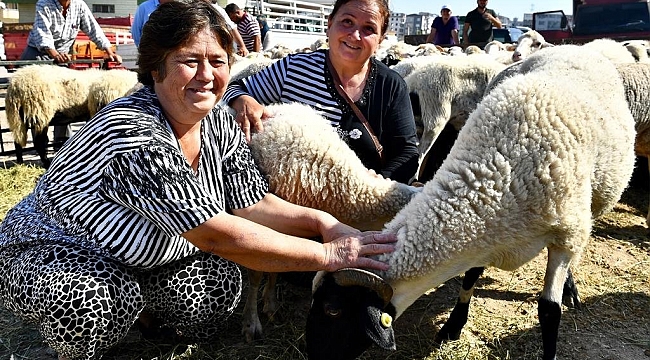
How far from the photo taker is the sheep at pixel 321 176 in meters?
2.52

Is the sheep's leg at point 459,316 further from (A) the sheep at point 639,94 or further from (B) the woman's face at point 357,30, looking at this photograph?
(A) the sheep at point 639,94

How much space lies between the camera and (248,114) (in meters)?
2.65

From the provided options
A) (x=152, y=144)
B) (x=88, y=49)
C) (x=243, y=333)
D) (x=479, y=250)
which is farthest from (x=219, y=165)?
(x=88, y=49)

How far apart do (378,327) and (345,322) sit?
0.46ft

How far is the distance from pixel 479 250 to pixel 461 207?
0.20 meters

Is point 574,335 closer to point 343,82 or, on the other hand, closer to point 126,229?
point 343,82

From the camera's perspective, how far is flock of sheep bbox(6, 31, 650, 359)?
208cm

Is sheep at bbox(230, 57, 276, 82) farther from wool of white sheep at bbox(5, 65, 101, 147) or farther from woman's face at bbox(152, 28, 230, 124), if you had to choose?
woman's face at bbox(152, 28, 230, 124)

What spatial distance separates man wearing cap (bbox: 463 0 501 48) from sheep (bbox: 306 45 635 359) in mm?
8600

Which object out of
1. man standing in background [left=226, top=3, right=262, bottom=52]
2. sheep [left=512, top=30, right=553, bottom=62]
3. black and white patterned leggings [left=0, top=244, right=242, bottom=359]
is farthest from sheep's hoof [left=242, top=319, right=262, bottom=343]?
man standing in background [left=226, top=3, right=262, bottom=52]

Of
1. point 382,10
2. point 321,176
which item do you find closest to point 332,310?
point 321,176

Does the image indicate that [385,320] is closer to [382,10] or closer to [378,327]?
[378,327]

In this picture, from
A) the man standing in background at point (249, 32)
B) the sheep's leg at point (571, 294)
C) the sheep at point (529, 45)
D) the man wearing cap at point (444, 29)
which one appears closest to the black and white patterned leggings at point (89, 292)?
the sheep's leg at point (571, 294)

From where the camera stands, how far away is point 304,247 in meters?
1.93
